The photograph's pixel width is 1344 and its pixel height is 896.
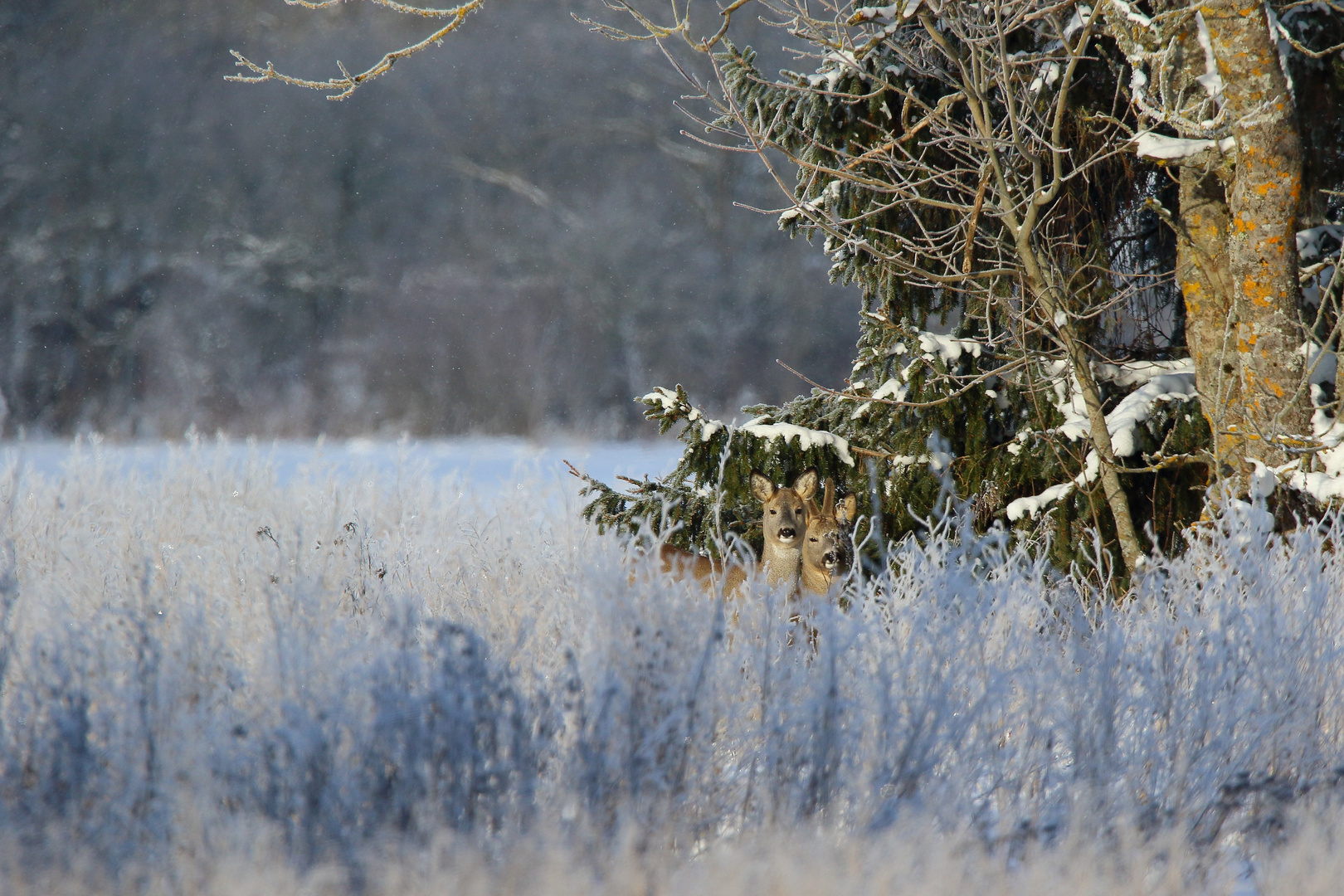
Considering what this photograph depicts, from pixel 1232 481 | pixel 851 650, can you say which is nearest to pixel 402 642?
pixel 851 650

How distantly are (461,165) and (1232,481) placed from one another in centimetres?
1628

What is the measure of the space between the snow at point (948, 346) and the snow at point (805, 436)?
64 cm

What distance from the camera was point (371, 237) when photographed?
61.9ft

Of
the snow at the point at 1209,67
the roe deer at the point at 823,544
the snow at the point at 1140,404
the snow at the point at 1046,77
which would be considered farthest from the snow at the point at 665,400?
the snow at the point at 1209,67

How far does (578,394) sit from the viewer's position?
17.6m

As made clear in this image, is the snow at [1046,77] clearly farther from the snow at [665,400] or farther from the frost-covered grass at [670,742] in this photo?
the frost-covered grass at [670,742]

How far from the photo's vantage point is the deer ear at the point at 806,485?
4379 mm

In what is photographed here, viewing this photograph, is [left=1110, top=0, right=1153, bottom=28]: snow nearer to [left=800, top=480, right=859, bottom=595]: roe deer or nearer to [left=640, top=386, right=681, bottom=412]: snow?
[left=800, top=480, right=859, bottom=595]: roe deer

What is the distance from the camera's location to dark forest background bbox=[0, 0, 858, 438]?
17.2 meters

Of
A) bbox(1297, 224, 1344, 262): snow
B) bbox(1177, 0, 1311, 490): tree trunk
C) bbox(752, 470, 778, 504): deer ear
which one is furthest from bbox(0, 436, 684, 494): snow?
bbox(1297, 224, 1344, 262): snow

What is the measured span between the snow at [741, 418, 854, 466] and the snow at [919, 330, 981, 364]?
25.3 inches

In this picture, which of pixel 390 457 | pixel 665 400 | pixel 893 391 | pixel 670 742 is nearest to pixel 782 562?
pixel 665 400

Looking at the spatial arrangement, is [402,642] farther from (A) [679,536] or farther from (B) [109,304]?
(B) [109,304]

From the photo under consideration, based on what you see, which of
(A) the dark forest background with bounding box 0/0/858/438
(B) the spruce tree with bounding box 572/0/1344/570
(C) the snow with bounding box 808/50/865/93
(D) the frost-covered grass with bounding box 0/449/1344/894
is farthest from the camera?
(A) the dark forest background with bounding box 0/0/858/438
